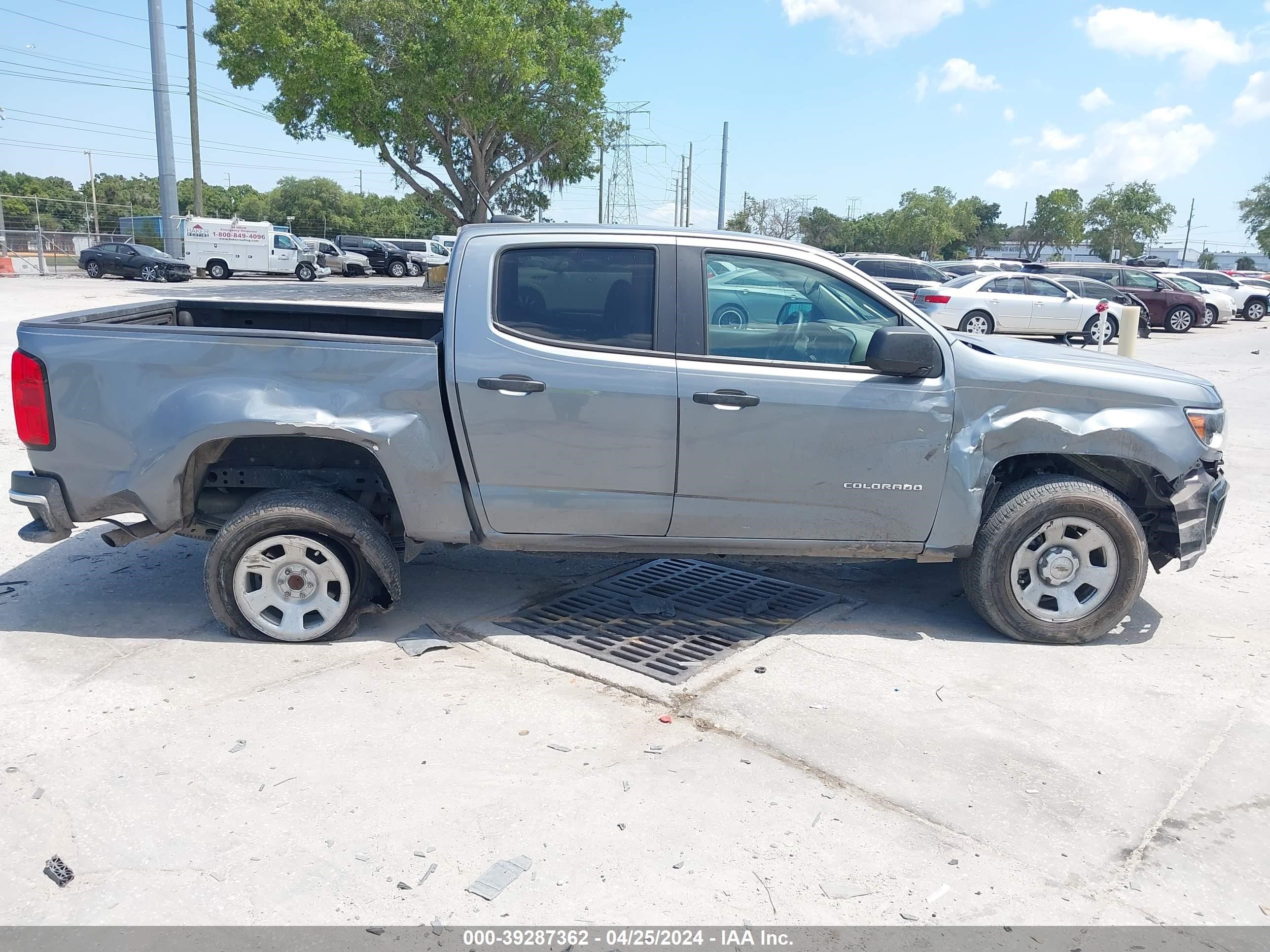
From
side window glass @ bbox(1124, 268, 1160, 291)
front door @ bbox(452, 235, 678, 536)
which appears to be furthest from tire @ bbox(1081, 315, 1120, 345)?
front door @ bbox(452, 235, 678, 536)

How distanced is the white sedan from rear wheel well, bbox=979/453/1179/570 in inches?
663

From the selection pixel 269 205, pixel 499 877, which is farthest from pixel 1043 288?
pixel 269 205

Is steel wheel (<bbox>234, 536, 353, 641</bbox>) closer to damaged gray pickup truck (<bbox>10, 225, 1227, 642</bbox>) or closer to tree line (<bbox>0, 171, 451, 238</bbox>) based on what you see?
damaged gray pickup truck (<bbox>10, 225, 1227, 642</bbox>)

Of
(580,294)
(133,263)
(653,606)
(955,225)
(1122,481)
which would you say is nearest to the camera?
(580,294)

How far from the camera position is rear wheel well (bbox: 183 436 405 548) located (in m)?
4.86

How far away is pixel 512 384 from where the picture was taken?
455 centimetres

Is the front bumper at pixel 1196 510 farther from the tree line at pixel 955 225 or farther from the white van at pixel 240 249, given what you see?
the tree line at pixel 955 225

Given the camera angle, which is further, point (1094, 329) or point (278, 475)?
point (1094, 329)

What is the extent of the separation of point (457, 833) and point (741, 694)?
4.93 ft

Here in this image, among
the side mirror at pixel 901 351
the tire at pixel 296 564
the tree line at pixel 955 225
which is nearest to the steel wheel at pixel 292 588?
the tire at pixel 296 564

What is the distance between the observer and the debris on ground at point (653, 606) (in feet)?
17.5

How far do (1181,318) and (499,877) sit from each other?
29.4 metres

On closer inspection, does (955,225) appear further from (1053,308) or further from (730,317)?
(730,317)

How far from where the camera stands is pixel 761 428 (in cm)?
462
